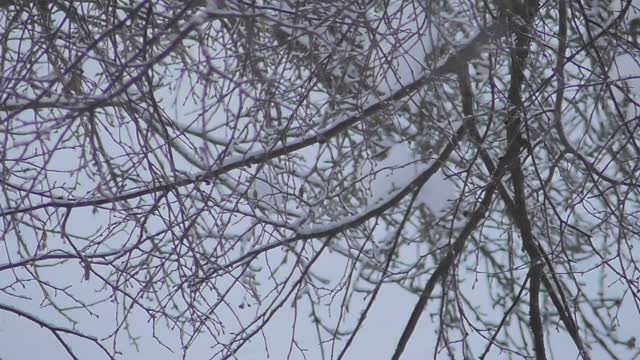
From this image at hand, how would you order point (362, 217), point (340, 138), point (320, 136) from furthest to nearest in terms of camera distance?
1. point (340, 138)
2. point (362, 217)
3. point (320, 136)

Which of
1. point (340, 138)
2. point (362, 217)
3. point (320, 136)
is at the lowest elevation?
point (362, 217)

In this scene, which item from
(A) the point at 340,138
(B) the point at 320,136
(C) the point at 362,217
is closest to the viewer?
(B) the point at 320,136

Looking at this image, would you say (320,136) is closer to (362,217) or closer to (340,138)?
(362,217)

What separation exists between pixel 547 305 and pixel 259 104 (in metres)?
2.75

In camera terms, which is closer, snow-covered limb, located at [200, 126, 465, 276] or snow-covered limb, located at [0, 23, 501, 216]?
snow-covered limb, located at [0, 23, 501, 216]

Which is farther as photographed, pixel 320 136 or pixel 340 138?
pixel 340 138

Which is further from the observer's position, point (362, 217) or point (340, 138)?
point (340, 138)

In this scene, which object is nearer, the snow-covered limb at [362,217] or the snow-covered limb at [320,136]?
the snow-covered limb at [320,136]

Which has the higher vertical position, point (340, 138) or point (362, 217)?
point (340, 138)

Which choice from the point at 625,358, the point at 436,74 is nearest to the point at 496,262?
the point at 625,358

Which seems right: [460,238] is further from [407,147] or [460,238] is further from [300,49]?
[300,49]

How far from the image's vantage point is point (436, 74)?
9.17ft

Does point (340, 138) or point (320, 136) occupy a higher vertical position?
point (340, 138)

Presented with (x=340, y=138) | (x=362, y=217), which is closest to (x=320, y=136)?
(x=362, y=217)
